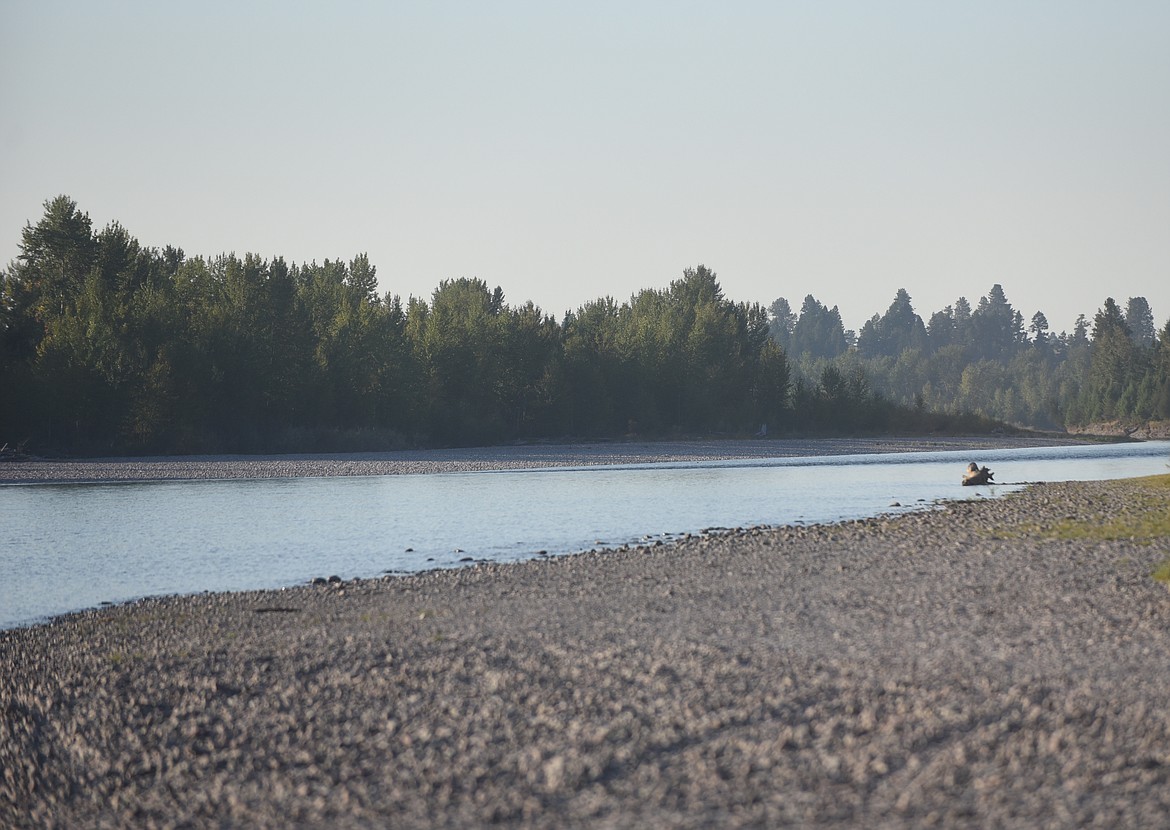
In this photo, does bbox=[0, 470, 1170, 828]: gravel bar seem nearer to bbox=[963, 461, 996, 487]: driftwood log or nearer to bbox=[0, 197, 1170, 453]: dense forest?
bbox=[963, 461, 996, 487]: driftwood log

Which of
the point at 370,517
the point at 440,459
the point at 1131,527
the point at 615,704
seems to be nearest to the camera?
the point at 615,704

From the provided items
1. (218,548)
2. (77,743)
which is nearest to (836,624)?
(77,743)

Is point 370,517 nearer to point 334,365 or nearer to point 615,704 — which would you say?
point 615,704

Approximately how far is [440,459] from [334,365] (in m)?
18.0

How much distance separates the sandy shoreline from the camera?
2372 inches

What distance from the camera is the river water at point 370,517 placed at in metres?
24.9

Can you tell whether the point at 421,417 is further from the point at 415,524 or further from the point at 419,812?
the point at 419,812

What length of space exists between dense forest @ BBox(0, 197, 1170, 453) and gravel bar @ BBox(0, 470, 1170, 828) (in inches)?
2345

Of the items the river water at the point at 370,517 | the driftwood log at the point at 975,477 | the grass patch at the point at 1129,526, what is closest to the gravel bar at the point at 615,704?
the grass patch at the point at 1129,526

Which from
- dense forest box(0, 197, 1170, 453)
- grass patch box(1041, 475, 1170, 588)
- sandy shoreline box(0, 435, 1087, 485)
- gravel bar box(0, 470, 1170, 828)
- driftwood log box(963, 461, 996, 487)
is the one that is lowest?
gravel bar box(0, 470, 1170, 828)

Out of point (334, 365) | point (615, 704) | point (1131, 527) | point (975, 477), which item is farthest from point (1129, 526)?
point (334, 365)

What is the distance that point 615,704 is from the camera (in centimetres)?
1176

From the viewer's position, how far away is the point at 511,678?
13.2m

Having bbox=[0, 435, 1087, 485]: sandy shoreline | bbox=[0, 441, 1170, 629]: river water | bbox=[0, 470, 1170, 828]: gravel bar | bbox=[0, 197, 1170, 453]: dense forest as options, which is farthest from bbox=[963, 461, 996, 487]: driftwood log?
bbox=[0, 197, 1170, 453]: dense forest
